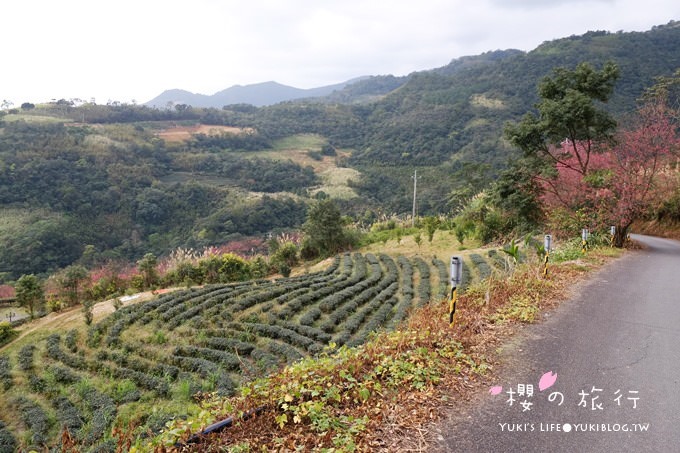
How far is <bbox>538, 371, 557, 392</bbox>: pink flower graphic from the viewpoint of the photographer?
4266 mm

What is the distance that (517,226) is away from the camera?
19000mm

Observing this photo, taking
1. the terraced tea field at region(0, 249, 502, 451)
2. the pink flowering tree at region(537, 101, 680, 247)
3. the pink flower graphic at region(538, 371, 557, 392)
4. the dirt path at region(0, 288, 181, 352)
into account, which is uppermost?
the pink flowering tree at region(537, 101, 680, 247)

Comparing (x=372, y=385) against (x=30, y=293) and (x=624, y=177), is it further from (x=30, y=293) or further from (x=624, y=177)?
(x=30, y=293)

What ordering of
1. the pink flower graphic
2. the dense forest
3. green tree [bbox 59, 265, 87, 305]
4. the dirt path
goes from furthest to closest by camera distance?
the dense forest
green tree [bbox 59, 265, 87, 305]
the dirt path
the pink flower graphic

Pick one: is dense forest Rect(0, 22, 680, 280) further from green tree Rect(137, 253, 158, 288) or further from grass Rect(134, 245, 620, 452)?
green tree Rect(137, 253, 158, 288)

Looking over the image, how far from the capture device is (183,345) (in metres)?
11.8

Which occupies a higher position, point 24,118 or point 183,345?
point 24,118

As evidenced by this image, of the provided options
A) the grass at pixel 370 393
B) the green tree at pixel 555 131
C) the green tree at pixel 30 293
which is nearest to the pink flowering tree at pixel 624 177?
the green tree at pixel 555 131

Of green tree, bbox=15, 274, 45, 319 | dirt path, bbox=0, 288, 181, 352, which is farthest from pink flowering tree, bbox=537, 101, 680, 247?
green tree, bbox=15, 274, 45, 319

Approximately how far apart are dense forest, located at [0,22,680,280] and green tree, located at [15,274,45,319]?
19587 mm

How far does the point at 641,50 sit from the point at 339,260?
94.8 meters

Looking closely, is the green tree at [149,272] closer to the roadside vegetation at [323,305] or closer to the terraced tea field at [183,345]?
the roadside vegetation at [323,305]

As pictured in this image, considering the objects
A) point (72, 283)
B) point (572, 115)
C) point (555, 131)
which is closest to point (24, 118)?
point (72, 283)

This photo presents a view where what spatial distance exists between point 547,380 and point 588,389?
0.39 m
